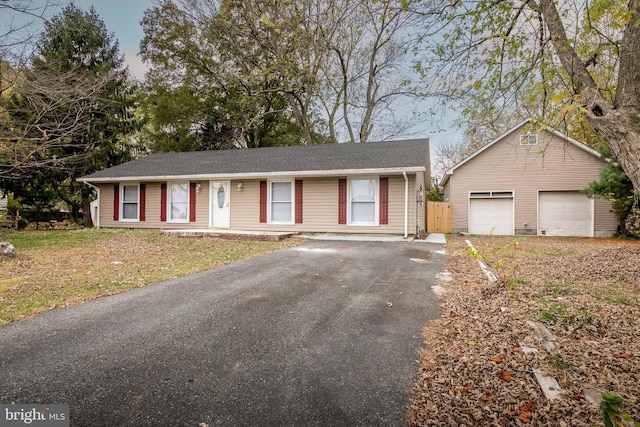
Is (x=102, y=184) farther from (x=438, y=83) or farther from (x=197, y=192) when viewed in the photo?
(x=438, y=83)

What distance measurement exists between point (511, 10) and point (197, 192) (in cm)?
1230

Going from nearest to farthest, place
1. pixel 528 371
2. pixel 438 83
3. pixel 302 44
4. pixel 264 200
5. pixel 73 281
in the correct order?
pixel 528 371, pixel 73 281, pixel 438 83, pixel 264 200, pixel 302 44

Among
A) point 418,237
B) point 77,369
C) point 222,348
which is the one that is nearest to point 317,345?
point 222,348

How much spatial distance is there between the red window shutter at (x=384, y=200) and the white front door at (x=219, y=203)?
6.25 metres

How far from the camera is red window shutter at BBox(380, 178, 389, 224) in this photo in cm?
1183

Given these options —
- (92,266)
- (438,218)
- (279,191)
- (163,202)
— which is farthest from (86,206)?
(438,218)

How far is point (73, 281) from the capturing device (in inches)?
209

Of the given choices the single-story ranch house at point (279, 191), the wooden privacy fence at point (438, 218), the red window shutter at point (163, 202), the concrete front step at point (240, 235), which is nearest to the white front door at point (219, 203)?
the single-story ranch house at point (279, 191)

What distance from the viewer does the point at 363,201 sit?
12219 mm

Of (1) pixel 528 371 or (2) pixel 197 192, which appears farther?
(2) pixel 197 192

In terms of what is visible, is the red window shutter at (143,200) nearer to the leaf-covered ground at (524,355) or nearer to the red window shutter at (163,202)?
the red window shutter at (163,202)

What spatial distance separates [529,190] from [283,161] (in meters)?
11.1

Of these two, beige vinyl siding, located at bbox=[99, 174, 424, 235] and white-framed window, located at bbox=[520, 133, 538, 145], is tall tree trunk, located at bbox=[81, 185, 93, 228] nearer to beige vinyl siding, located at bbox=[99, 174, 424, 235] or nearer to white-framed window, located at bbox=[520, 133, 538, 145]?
beige vinyl siding, located at bbox=[99, 174, 424, 235]

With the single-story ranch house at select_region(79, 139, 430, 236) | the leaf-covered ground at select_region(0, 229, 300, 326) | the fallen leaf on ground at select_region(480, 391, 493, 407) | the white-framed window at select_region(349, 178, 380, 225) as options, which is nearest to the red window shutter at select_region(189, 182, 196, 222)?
the single-story ranch house at select_region(79, 139, 430, 236)
